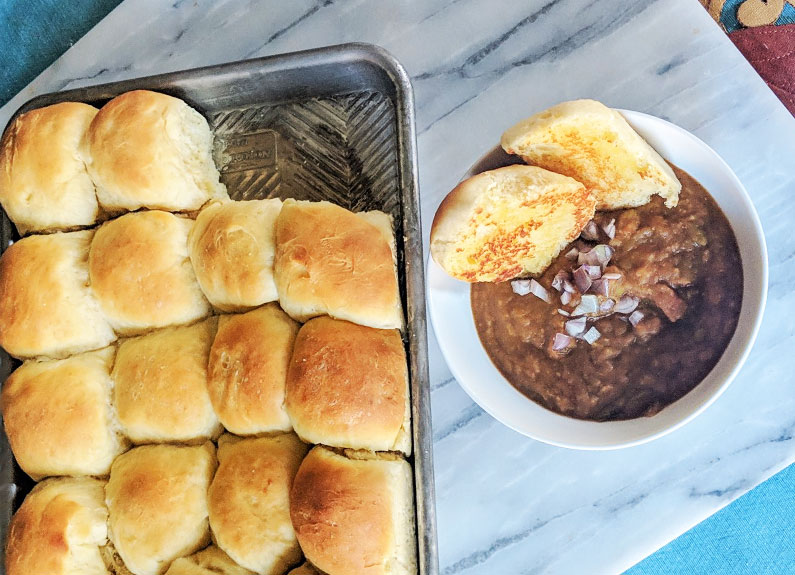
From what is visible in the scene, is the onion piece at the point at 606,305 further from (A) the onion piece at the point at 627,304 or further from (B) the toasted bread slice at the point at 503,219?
(B) the toasted bread slice at the point at 503,219

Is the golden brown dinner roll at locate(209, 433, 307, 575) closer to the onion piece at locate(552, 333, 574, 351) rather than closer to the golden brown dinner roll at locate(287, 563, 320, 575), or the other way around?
the golden brown dinner roll at locate(287, 563, 320, 575)

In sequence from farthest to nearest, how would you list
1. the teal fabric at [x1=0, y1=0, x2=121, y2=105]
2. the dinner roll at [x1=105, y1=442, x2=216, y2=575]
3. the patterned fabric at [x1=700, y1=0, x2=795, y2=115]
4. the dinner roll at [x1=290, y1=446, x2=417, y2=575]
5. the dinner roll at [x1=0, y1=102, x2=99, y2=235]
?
the teal fabric at [x1=0, y1=0, x2=121, y2=105], the patterned fabric at [x1=700, y1=0, x2=795, y2=115], the dinner roll at [x1=0, y1=102, x2=99, y2=235], the dinner roll at [x1=105, y1=442, x2=216, y2=575], the dinner roll at [x1=290, y1=446, x2=417, y2=575]

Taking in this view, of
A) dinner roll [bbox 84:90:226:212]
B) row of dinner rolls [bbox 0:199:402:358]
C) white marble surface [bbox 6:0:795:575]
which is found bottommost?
white marble surface [bbox 6:0:795:575]

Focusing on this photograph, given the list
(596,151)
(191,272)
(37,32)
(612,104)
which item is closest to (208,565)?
(191,272)

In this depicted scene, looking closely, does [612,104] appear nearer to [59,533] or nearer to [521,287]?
[521,287]

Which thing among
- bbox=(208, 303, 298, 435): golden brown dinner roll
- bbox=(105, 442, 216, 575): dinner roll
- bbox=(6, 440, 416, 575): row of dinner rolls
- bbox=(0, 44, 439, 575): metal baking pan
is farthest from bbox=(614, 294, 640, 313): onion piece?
bbox=(105, 442, 216, 575): dinner roll

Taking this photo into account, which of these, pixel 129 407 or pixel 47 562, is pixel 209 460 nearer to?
Result: pixel 129 407
